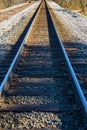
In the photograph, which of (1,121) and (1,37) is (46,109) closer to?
(1,121)

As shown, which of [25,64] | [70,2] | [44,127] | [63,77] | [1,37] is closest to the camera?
[44,127]

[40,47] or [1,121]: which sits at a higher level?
[1,121]

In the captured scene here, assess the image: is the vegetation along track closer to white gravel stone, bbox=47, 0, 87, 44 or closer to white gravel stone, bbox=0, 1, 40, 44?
white gravel stone, bbox=0, 1, 40, 44

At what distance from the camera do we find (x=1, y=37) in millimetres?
14047

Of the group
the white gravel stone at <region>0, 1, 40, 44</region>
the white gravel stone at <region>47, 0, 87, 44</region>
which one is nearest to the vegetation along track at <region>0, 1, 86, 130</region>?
the white gravel stone at <region>0, 1, 40, 44</region>

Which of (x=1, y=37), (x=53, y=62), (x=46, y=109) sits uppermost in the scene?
(x=46, y=109)

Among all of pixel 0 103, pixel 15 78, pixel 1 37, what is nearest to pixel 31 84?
pixel 15 78

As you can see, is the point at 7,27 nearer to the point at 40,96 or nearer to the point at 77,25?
the point at 77,25

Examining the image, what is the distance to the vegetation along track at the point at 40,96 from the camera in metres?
5.07

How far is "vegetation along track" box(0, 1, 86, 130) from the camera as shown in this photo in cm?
Answer: 507

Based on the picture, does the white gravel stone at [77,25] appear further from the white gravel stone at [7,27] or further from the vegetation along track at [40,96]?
the vegetation along track at [40,96]

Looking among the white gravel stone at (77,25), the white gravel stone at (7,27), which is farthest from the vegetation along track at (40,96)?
the white gravel stone at (77,25)

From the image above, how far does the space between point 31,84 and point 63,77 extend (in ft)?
2.91

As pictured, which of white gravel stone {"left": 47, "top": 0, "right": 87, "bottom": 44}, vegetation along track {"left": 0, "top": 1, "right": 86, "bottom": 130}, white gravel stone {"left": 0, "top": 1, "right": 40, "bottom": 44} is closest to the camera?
vegetation along track {"left": 0, "top": 1, "right": 86, "bottom": 130}
